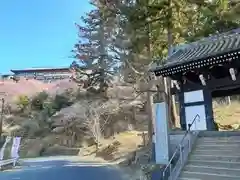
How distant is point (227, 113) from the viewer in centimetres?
2556

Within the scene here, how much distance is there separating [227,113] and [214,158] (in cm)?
1690

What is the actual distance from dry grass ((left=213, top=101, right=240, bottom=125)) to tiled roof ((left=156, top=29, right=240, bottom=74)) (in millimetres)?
10319

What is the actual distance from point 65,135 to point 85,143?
2.56 m

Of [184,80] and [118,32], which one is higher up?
[118,32]

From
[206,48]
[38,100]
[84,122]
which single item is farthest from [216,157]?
[38,100]

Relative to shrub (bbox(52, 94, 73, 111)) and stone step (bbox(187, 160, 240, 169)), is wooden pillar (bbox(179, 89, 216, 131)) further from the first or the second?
shrub (bbox(52, 94, 73, 111))

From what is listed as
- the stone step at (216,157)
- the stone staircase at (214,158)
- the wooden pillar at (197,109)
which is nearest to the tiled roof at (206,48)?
the wooden pillar at (197,109)

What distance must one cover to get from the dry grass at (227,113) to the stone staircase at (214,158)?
41.5ft

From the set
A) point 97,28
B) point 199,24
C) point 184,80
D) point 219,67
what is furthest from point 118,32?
point 219,67

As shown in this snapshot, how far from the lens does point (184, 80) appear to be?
528 inches

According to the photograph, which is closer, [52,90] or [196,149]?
[196,149]

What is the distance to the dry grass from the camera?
2335 centimetres

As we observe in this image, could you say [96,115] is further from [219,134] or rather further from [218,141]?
[218,141]

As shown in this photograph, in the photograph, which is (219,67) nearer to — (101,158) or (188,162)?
(188,162)
